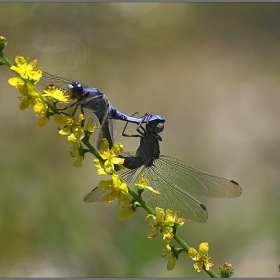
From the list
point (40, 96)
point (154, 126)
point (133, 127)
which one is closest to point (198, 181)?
point (154, 126)

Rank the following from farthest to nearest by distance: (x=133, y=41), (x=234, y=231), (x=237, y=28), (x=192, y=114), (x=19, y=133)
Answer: (x=237, y=28), (x=133, y=41), (x=192, y=114), (x=19, y=133), (x=234, y=231)

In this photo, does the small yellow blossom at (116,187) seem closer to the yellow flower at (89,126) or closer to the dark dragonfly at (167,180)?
the yellow flower at (89,126)

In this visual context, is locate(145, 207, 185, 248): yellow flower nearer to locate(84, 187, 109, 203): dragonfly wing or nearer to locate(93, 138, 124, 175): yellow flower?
locate(93, 138, 124, 175): yellow flower

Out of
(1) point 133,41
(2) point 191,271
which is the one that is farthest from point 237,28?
(2) point 191,271

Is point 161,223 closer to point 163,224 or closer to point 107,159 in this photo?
point 163,224

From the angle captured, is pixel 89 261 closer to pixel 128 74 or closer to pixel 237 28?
pixel 128 74

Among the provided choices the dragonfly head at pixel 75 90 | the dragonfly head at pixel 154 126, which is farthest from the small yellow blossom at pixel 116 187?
the dragonfly head at pixel 154 126
